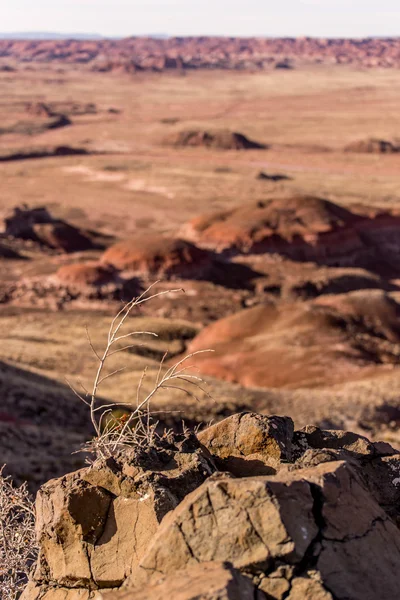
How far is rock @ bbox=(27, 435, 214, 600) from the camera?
505 cm

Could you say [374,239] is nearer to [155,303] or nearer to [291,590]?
[155,303]

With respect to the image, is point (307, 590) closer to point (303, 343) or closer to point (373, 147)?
point (303, 343)


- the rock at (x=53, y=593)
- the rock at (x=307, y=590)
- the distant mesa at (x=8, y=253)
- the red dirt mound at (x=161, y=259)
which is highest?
the rock at (x=307, y=590)

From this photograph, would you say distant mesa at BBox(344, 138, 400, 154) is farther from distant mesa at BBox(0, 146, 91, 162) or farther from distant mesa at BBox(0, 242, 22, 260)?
distant mesa at BBox(0, 242, 22, 260)

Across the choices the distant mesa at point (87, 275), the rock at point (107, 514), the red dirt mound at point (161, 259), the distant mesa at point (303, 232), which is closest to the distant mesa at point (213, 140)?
the distant mesa at point (303, 232)

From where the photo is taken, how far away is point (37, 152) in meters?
96.5

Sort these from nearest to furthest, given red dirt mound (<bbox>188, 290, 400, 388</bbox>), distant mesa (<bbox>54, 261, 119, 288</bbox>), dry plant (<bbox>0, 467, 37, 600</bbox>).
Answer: dry plant (<bbox>0, 467, 37, 600</bbox>)
red dirt mound (<bbox>188, 290, 400, 388</bbox>)
distant mesa (<bbox>54, 261, 119, 288</bbox>)

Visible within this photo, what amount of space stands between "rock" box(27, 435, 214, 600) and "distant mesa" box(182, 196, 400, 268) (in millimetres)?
44253

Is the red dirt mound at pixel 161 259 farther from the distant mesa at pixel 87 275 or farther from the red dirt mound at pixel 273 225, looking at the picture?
the red dirt mound at pixel 273 225

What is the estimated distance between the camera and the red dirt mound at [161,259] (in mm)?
43938

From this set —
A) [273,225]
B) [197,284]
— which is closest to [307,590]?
[197,284]

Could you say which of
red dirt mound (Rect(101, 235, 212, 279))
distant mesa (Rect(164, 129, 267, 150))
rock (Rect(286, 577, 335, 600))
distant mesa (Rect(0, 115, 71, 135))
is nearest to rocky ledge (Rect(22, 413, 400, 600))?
rock (Rect(286, 577, 335, 600))

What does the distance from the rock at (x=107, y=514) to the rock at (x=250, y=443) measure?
1.10 feet

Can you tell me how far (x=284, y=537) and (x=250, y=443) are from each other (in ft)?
5.42
